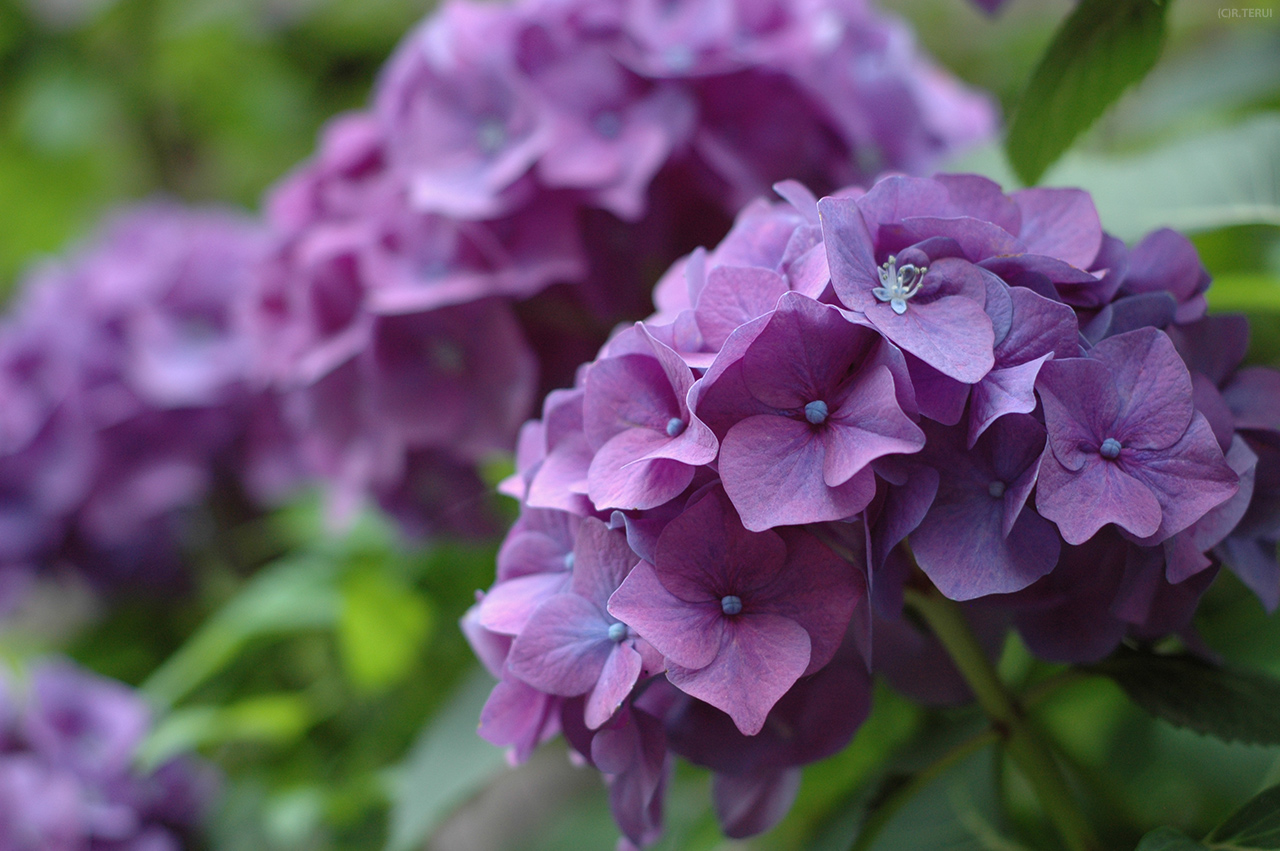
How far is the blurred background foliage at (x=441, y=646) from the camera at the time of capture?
1.58 ft

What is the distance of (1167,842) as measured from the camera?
1.00 feet

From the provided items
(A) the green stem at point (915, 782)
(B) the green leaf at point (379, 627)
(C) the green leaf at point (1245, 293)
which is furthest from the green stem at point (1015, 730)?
(B) the green leaf at point (379, 627)

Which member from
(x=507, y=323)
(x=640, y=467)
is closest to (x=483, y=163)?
(x=507, y=323)

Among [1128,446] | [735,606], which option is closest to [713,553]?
[735,606]

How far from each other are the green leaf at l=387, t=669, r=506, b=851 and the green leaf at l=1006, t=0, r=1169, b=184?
0.38m

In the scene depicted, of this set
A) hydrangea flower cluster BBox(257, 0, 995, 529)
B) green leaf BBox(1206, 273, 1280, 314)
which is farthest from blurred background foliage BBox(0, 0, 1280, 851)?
hydrangea flower cluster BBox(257, 0, 995, 529)

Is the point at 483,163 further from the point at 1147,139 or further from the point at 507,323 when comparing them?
the point at 1147,139

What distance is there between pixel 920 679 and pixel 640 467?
162mm

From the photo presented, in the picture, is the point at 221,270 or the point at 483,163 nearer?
the point at 483,163

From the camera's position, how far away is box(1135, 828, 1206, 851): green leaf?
11.9 inches

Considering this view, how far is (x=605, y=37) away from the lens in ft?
1.70

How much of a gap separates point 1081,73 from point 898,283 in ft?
0.59

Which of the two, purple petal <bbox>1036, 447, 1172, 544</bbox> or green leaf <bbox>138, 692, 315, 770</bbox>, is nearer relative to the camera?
purple petal <bbox>1036, 447, 1172, 544</bbox>

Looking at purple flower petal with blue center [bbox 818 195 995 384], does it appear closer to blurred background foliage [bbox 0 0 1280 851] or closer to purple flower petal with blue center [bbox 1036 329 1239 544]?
purple flower petal with blue center [bbox 1036 329 1239 544]
